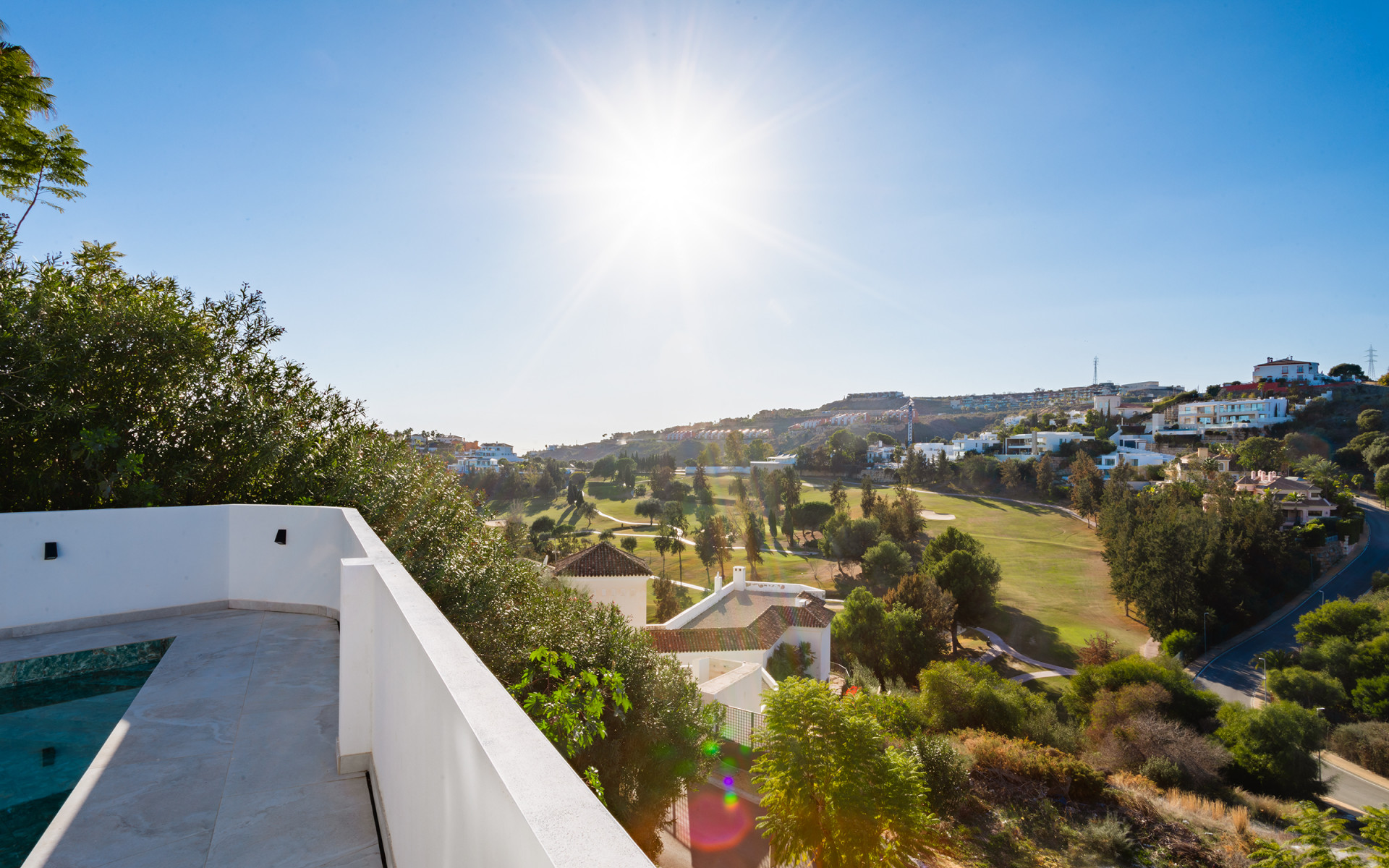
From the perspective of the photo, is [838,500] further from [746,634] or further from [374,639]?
[374,639]

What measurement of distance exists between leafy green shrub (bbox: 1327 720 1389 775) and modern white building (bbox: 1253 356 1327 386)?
82881 mm

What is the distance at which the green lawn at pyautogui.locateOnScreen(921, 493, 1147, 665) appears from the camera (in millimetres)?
32906

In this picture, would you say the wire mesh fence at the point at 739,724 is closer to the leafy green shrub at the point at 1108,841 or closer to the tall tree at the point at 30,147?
the leafy green shrub at the point at 1108,841

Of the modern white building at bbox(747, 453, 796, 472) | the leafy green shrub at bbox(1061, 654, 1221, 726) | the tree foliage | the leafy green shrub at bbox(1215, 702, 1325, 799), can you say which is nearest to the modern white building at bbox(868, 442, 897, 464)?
the modern white building at bbox(747, 453, 796, 472)

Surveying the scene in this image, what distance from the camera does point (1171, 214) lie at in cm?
3400

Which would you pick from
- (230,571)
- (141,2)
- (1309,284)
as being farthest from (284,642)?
(1309,284)

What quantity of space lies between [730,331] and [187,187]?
29.9m

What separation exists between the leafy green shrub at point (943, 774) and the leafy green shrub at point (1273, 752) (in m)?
12.9

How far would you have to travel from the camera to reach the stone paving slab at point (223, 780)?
227 cm

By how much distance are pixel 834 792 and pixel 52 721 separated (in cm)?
953

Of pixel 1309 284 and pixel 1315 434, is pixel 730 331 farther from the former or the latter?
pixel 1315 434

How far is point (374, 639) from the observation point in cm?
278

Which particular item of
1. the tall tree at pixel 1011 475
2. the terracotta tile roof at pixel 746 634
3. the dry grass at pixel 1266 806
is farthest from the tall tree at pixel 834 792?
the tall tree at pixel 1011 475

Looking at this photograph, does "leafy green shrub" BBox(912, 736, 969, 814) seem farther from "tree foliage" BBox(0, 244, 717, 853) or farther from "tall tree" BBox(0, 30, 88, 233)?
"tall tree" BBox(0, 30, 88, 233)
